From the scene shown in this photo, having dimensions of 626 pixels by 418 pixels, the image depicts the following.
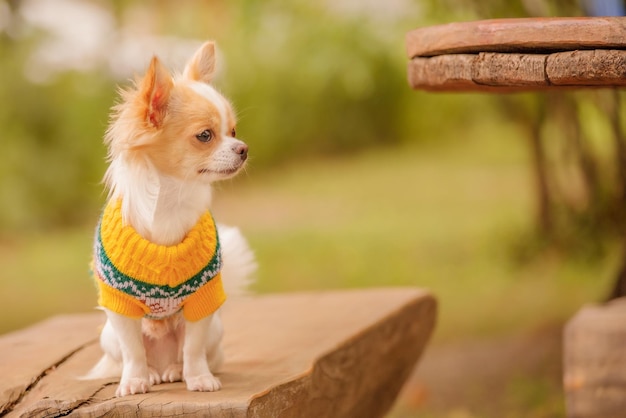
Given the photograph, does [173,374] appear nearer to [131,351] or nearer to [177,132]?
[131,351]

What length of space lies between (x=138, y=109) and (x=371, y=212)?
3873 mm

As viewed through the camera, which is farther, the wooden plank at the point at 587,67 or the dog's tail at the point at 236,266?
the dog's tail at the point at 236,266

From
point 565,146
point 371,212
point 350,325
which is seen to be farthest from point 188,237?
point 371,212

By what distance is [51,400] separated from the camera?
1.84 m

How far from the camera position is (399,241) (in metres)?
5.28

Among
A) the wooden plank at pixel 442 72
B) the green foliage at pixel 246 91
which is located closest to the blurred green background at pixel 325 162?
the green foliage at pixel 246 91

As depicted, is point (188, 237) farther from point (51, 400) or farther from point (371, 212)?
point (371, 212)

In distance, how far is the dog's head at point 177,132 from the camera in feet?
5.90

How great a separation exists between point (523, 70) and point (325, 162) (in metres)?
4.13

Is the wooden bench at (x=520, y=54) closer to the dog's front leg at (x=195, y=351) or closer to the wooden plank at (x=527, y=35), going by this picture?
the wooden plank at (x=527, y=35)

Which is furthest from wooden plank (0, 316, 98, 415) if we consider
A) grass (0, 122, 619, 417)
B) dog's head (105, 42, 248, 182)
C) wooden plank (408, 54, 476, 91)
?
grass (0, 122, 619, 417)

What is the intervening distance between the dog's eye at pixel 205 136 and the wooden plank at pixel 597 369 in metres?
1.30

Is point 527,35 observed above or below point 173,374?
above

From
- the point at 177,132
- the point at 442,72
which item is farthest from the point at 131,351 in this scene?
the point at 442,72
